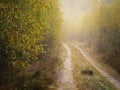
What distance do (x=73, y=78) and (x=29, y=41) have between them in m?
9.93

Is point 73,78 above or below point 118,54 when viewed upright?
below

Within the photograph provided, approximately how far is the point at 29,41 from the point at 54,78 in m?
8.71

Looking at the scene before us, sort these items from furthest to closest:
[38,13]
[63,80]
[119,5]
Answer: [119,5]
[63,80]
[38,13]

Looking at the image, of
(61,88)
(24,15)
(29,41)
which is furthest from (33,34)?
(61,88)

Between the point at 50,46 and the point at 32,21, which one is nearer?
the point at 32,21

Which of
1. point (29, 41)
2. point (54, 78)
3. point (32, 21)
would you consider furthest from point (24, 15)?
point (54, 78)

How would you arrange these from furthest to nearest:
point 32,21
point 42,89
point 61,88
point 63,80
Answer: point 63,80, point 61,88, point 42,89, point 32,21

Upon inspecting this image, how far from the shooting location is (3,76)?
18.9 meters

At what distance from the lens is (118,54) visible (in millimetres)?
32938

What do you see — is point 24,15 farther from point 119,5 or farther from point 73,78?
point 119,5

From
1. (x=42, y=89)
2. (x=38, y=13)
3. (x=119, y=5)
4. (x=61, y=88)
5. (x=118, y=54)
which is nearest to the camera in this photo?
(x=38, y=13)

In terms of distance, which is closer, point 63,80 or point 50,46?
point 63,80

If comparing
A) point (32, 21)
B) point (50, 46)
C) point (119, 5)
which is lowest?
point (32, 21)

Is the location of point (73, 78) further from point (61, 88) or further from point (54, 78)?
point (61, 88)
